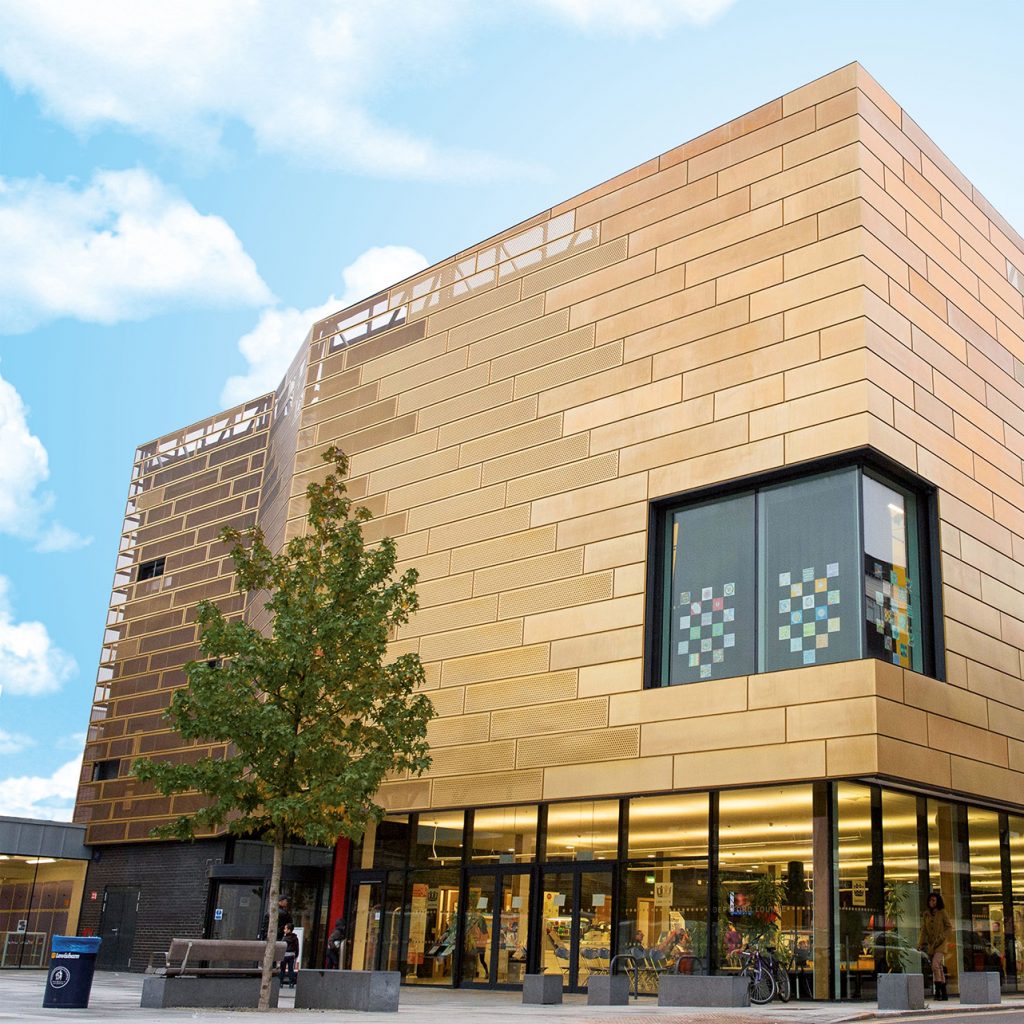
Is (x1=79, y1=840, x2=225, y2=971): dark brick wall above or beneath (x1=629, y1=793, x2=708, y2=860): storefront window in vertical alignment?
beneath

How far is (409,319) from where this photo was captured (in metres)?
33.1

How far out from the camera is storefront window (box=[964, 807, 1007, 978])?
23031 millimetres

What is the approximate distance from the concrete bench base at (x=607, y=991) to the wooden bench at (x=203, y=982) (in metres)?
5.60

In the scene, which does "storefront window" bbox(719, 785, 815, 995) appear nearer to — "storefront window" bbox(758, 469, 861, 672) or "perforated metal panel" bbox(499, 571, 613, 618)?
"storefront window" bbox(758, 469, 861, 672)

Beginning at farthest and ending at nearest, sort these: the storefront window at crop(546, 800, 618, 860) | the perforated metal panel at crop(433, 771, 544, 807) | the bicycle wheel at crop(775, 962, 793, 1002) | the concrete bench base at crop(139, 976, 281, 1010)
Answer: the perforated metal panel at crop(433, 771, 544, 807), the storefront window at crop(546, 800, 618, 860), the bicycle wheel at crop(775, 962, 793, 1002), the concrete bench base at crop(139, 976, 281, 1010)

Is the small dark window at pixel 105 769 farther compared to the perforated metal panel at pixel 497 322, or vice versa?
the small dark window at pixel 105 769

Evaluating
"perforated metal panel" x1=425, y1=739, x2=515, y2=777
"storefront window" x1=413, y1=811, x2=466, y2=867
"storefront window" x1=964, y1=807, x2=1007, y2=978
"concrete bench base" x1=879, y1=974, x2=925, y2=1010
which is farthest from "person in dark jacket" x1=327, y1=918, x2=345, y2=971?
"concrete bench base" x1=879, y1=974, x2=925, y2=1010

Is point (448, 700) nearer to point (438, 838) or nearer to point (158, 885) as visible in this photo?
point (438, 838)

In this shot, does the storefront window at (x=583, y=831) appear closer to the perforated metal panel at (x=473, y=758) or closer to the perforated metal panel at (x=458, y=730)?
the perforated metal panel at (x=473, y=758)

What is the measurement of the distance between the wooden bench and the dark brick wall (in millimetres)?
22099

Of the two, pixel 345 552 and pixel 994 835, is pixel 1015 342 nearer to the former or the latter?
pixel 994 835

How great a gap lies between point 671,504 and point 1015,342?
9.30m

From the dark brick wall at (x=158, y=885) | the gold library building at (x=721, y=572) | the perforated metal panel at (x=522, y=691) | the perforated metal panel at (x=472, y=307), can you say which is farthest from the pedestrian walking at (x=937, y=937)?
the dark brick wall at (x=158, y=885)

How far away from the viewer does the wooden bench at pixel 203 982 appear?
1727 centimetres
